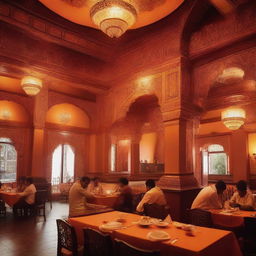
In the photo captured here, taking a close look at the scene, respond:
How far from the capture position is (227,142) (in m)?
14.2

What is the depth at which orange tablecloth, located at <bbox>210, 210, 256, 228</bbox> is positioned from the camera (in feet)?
14.6

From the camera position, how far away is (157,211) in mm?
4453

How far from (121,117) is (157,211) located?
5.19 m

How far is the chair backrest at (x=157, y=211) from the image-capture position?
4355 millimetres

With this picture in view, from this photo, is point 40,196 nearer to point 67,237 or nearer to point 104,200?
point 104,200

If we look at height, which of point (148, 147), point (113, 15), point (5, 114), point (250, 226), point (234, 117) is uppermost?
point (113, 15)

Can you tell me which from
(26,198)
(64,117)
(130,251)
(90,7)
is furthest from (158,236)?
(64,117)

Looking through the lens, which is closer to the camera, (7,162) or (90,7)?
(90,7)

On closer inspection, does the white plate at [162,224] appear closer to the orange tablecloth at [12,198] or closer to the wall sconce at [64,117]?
the orange tablecloth at [12,198]

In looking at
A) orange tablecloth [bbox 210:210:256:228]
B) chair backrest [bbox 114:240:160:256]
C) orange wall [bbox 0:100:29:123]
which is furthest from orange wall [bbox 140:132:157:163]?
chair backrest [bbox 114:240:160:256]

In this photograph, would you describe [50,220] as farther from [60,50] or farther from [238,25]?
[238,25]

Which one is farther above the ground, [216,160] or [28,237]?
[216,160]

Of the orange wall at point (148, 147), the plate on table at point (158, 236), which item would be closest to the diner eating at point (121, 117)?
the plate on table at point (158, 236)

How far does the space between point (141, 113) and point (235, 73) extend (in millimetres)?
4600
